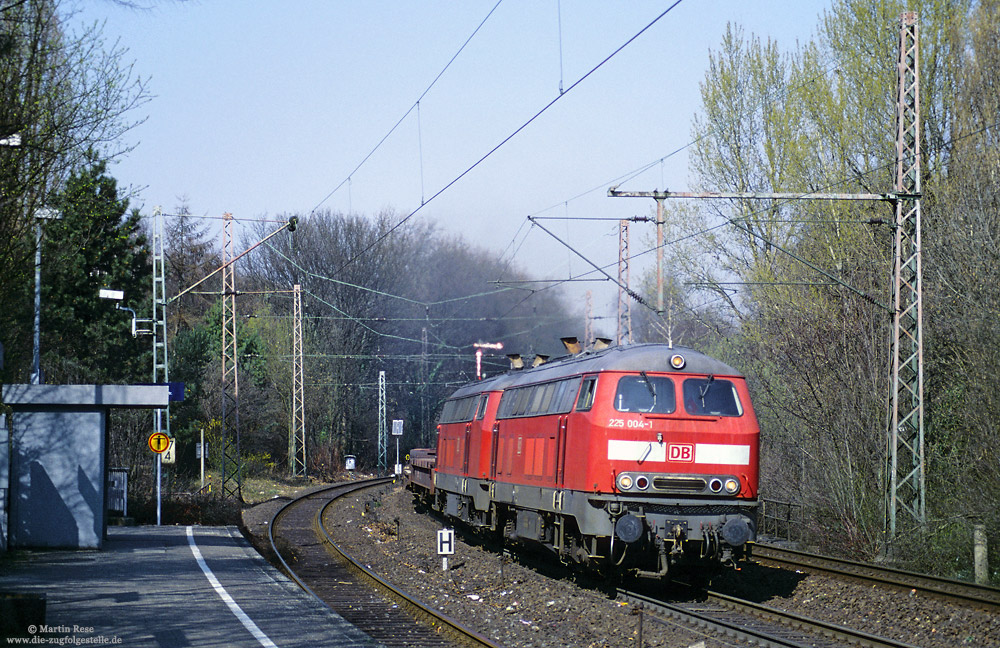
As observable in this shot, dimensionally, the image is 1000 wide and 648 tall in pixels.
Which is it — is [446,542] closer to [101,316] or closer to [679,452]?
[679,452]

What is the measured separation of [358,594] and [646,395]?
5.66m

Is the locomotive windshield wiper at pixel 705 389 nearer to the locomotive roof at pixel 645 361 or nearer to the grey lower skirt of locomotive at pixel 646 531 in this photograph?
the locomotive roof at pixel 645 361

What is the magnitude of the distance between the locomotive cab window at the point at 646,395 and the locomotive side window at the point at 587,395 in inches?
17.5

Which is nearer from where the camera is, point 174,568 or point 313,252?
point 174,568

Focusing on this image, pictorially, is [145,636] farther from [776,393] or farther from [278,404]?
[278,404]

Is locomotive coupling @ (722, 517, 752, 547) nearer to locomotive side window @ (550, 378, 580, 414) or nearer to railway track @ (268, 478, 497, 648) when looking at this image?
locomotive side window @ (550, 378, 580, 414)

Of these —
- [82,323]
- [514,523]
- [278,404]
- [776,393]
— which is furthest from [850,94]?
[278,404]

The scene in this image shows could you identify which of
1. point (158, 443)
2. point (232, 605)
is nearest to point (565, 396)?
point (232, 605)

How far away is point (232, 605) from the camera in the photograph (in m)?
12.9

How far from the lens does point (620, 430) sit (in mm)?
14055

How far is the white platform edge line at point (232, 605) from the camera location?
10.8m

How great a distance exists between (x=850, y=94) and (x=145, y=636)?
22527 millimetres

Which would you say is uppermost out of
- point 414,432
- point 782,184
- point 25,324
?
point 782,184

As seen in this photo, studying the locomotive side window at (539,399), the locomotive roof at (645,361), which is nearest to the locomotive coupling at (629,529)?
the locomotive roof at (645,361)
